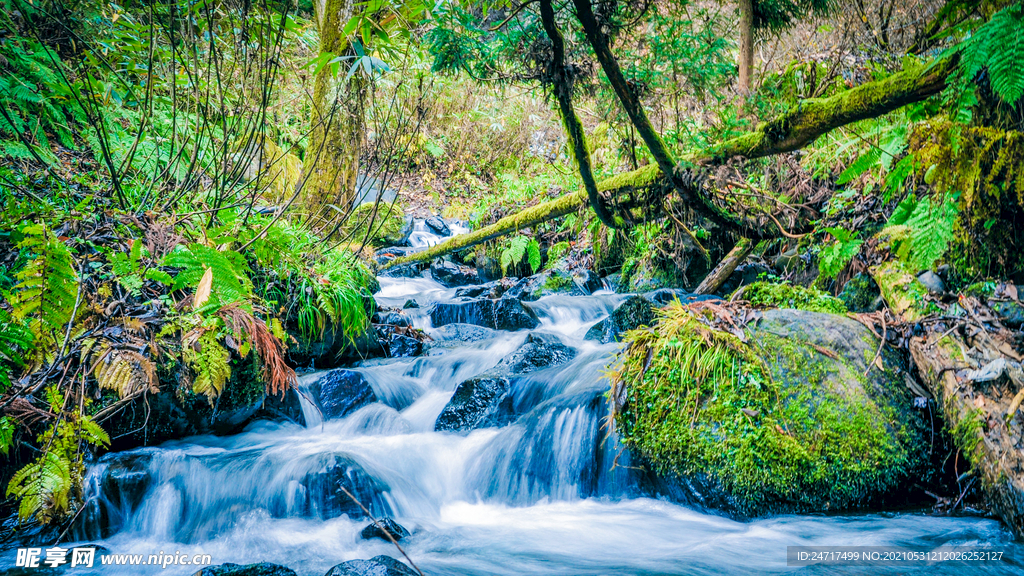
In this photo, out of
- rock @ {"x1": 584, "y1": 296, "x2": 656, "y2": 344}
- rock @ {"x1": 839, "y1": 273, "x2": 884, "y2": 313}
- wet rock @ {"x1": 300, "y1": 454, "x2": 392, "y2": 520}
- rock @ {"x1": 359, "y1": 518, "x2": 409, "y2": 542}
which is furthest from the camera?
rock @ {"x1": 584, "y1": 296, "x2": 656, "y2": 344}

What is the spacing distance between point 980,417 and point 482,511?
9.79 ft

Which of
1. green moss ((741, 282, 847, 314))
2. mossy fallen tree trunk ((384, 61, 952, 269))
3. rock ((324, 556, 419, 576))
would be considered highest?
mossy fallen tree trunk ((384, 61, 952, 269))

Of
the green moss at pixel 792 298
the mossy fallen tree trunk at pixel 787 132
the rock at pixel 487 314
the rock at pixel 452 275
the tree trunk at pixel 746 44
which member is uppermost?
the tree trunk at pixel 746 44

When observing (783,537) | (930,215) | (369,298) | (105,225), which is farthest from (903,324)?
(105,225)

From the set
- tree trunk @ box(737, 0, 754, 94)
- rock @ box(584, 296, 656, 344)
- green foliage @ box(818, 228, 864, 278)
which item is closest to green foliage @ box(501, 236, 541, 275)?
rock @ box(584, 296, 656, 344)

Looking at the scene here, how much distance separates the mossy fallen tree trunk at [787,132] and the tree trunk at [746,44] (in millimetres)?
1928

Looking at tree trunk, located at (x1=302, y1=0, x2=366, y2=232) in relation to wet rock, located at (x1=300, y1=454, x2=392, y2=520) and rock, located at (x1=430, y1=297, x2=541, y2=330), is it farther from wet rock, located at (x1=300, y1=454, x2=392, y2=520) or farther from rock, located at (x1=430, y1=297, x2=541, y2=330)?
wet rock, located at (x1=300, y1=454, x2=392, y2=520)

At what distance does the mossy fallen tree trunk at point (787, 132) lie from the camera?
2.80 metres

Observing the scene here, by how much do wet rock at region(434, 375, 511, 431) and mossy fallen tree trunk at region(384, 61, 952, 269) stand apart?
1836 mm

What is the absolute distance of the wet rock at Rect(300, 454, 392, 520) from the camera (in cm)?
327

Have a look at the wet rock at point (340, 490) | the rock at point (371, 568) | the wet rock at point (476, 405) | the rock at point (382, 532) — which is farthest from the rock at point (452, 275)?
the rock at point (371, 568)

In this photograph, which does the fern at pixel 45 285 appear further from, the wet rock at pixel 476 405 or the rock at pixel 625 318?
the rock at pixel 625 318

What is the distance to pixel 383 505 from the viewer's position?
3.40 metres

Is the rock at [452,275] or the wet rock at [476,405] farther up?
the rock at [452,275]
